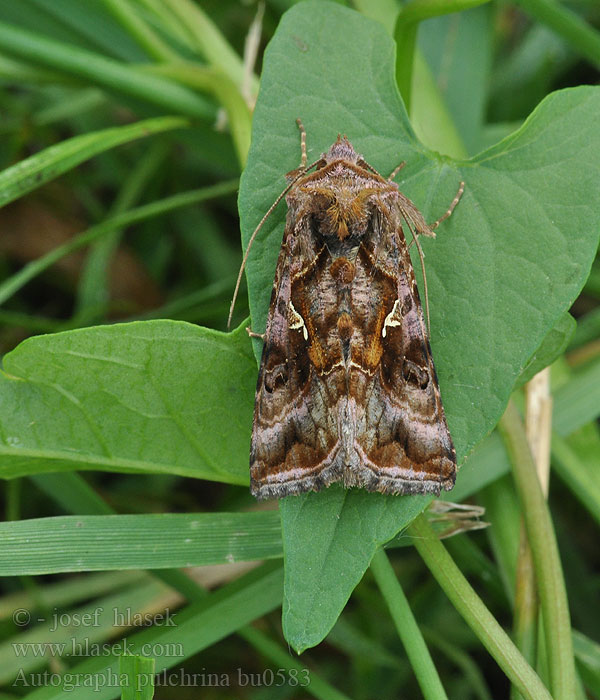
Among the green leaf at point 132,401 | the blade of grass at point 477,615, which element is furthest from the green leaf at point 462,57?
the blade of grass at point 477,615

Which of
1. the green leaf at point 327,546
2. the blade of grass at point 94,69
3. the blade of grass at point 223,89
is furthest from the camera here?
→ the blade of grass at point 94,69

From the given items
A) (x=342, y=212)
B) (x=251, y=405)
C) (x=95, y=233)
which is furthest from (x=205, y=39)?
(x=251, y=405)

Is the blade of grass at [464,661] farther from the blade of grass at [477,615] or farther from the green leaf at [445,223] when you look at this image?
the green leaf at [445,223]

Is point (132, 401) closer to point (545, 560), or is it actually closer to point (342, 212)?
point (342, 212)

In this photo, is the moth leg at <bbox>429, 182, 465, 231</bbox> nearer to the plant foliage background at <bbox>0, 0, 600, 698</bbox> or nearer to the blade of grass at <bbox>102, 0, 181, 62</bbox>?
the plant foliage background at <bbox>0, 0, 600, 698</bbox>

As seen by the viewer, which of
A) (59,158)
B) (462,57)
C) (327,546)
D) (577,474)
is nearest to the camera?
(327,546)

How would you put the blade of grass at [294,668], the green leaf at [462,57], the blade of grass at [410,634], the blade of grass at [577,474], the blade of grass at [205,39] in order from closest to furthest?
the blade of grass at [410,634] < the blade of grass at [294,668] < the blade of grass at [577,474] < the blade of grass at [205,39] < the green leaf at [462,57]

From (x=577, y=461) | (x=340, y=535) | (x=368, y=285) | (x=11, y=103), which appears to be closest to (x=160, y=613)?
(x=340, y=535)
